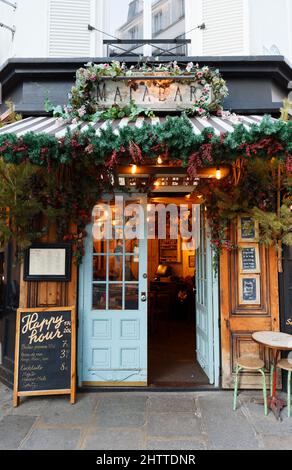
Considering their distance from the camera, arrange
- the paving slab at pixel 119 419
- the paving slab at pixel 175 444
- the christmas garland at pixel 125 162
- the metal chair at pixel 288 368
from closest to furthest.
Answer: the paving slab at pixel 175 444 → the christmas garland at pixel 125 162 → the paving slab at pixel 119 419 → the metal chair at pixel 288 368

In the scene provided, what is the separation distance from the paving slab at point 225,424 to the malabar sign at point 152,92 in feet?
12.4

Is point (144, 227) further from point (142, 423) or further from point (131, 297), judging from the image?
point (142, 423)

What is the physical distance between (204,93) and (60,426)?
432cm

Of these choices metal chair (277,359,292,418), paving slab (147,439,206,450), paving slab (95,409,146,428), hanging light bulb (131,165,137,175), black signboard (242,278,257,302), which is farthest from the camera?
black signboard (242,278,257,302)

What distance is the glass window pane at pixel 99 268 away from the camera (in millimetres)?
4267

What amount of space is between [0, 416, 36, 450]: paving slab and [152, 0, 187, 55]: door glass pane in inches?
205

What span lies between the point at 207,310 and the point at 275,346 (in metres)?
1.17

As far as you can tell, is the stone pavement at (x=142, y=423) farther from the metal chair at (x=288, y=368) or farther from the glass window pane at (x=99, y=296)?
the glass window pane at (x=99, y=296)

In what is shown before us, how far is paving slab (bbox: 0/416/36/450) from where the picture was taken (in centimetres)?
294

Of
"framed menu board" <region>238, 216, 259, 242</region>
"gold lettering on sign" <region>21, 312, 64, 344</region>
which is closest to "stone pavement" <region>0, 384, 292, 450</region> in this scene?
"gold lettering on sign" <region>21, 312, 64, 344</region>

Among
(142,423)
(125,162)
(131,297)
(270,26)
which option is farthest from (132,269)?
(270,26)

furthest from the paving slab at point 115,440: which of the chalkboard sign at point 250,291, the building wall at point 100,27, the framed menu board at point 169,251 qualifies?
the framed menu board at point 169,251

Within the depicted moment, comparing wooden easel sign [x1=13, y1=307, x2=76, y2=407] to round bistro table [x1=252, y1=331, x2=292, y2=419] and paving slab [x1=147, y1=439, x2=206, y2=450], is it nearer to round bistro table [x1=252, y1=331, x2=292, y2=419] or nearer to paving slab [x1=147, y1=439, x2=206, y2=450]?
paving slab [x1=147, y1=439, x2=206, y2=450]

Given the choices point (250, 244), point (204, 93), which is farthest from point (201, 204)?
point (204, 93)
